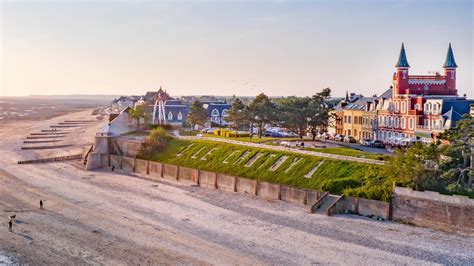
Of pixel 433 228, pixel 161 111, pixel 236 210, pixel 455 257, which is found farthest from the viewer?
pixel 161 111

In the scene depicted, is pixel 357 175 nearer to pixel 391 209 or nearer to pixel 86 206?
pixel 391 209

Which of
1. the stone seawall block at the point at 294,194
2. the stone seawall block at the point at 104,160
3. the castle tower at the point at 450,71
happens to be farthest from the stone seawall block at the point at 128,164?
the castle tower at the point at 450,71

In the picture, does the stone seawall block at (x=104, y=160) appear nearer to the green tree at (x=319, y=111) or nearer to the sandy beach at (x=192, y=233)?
the sandy beach at (x=192, y=233)

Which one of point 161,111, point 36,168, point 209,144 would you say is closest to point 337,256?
point 209,144

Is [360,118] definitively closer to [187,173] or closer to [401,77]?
[401,77]

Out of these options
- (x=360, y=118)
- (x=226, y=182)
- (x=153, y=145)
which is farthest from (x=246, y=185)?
(x=360, y=118)
